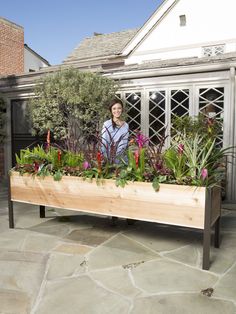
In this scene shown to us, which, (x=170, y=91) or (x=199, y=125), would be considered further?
(x=170, y=91)

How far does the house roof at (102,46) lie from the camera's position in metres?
12.7

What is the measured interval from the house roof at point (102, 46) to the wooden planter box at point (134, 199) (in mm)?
9417

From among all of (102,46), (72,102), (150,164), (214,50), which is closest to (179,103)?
(72,102)

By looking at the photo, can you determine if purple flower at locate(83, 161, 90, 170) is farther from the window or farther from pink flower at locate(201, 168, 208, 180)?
the window

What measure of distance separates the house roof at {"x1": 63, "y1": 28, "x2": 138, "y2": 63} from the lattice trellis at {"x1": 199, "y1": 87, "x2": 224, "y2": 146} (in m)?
7.09

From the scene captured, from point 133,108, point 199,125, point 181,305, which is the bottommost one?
point 181,305

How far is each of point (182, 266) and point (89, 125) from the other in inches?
141

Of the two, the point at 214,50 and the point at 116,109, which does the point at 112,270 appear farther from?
the point at 214,50

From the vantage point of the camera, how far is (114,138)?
3904 millimetres

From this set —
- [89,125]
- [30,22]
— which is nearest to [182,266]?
[89,125]

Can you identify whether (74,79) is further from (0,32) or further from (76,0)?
(0,32)

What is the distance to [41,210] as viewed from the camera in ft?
14.6

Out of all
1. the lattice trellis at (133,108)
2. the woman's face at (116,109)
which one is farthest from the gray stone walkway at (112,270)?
the lattice trellis at (133,108)

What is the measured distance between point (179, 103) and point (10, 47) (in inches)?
544
